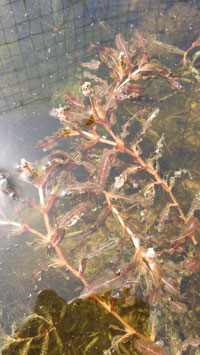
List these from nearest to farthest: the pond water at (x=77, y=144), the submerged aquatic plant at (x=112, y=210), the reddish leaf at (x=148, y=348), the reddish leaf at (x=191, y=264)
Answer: the reddish leaf at (x=148, y=348), the submerged aquatic plant at (x=112, y=210), the reddish leaf at (x=191, y=264), the pond water at (x=77, y=144)

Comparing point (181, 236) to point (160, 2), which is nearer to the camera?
point (181, 236)

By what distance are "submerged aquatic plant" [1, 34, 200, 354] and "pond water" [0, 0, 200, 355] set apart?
2cm

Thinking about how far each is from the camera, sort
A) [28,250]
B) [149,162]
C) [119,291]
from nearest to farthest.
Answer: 1. [119,291]
2. [149,162]
3. [28,250]

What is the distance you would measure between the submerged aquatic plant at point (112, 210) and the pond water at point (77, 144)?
0.02 metres

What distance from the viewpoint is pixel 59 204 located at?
268 centimetres

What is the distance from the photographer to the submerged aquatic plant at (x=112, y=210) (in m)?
2.08

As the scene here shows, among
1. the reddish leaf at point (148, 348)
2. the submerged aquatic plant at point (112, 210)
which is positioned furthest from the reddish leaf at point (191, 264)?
the reddish leaf at point (148, 348)

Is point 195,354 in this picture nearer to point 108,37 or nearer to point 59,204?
point 59,204

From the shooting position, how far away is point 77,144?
9.82ft

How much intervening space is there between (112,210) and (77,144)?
0.92 m

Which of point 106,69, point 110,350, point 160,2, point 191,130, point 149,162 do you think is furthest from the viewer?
point 160,2

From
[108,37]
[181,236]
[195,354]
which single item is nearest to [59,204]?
[181,236]

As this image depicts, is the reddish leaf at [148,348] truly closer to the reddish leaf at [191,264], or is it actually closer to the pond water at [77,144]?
the pond water at [77,144]

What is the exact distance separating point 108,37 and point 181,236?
2.79 metres
